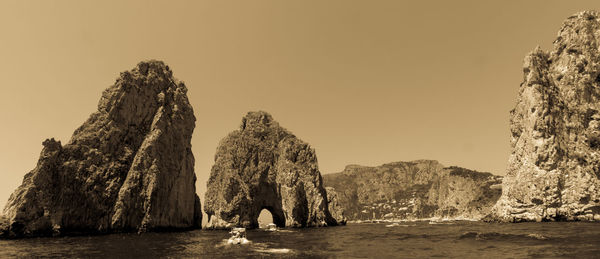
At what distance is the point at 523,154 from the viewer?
92.0 metres

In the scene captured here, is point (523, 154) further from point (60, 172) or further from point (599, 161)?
point (60, 172)

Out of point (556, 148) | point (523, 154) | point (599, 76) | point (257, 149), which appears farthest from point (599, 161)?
point (257, 149)

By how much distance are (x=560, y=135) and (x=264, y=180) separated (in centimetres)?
9300

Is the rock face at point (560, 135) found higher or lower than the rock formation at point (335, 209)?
higher

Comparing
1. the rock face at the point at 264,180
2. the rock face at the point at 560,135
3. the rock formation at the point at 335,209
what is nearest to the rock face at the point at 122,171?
the rock face at the point at 264,180

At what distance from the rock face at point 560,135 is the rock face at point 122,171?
3886 inches

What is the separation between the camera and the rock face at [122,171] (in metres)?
66.8

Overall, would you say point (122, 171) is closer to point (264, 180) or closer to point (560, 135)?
point (264, 180)

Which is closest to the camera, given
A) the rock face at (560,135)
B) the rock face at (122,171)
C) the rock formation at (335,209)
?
the rock face at (122,171)

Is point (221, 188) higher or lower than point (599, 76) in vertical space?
lower

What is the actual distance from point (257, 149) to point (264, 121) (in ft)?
43.3

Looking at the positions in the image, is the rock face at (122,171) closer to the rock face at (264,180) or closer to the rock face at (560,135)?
the rock face at (264,180)

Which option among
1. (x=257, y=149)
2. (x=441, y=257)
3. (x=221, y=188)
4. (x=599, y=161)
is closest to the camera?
(x=441, y=257)

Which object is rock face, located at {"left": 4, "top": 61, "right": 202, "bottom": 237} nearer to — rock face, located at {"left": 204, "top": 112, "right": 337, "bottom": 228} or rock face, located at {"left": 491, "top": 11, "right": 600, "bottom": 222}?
rock face, located at {"left": 204, "top": 112, "right": 337, "bottom": 228}
